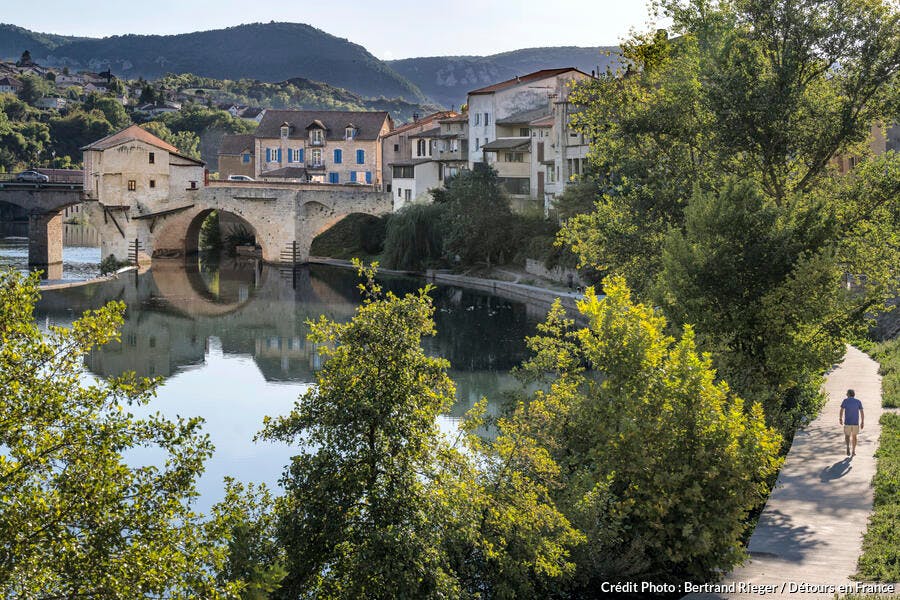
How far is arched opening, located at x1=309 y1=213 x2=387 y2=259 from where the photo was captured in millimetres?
69500

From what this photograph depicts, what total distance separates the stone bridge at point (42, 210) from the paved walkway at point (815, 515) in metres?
50.8

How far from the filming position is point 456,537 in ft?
38.4

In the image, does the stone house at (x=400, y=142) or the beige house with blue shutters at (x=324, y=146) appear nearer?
the stone house at (x=400, y=142)

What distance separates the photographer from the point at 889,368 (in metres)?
25.5

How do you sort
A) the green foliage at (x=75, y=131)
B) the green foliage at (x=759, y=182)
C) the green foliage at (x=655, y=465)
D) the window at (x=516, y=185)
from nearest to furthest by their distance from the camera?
the green foliage at (x=655, y=465) → the green foliage at (x=759, y=182) → the window at (x=516, y=185) → the green foliage at (x=75, y=131)

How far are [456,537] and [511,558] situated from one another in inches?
51.4

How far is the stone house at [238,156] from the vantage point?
93.1 metres

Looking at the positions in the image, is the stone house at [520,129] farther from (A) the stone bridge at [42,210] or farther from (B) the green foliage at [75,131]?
(B) the green foliage at [75,131]

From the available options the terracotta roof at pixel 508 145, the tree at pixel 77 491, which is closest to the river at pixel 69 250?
the terracotta roof at pixel 508 145

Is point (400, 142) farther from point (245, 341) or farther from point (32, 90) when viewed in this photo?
point (32, 90)

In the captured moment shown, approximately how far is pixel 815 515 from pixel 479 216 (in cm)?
4317

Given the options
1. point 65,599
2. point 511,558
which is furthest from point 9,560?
point 511,558

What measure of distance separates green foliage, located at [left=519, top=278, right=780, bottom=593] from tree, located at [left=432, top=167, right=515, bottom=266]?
42.0 meters

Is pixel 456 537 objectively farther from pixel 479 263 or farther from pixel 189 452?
pixel 479 263
